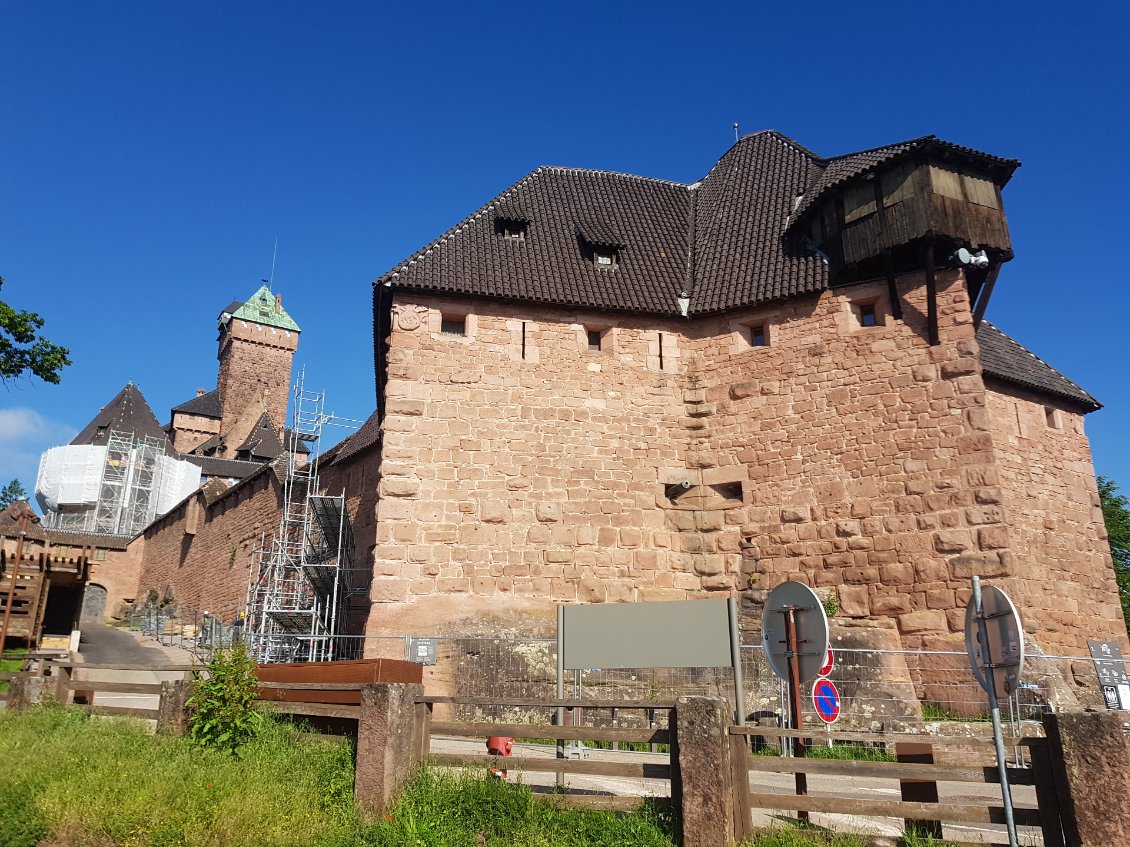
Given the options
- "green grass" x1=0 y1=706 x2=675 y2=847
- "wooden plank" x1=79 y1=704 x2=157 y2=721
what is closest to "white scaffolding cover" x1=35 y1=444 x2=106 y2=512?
"wooden plank" x1=79 y1=704 x2=157 y2=721

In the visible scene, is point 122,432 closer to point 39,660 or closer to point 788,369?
point 39,660

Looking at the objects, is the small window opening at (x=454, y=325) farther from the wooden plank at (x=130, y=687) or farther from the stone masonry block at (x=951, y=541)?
the stone masonry block at (x=951, y=541)

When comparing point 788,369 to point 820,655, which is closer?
point 820,655

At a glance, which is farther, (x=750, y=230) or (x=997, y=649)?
(x=750, y=230)

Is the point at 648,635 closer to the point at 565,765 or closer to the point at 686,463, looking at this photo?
the point at 565,765

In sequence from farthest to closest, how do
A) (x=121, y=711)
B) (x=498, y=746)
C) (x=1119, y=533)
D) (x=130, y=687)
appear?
(x=1119, y=533) → (x=121, y=711) → (x=130, y=687) → (x=498, y=746)

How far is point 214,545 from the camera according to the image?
114 feet

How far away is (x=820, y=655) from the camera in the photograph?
7020 mm

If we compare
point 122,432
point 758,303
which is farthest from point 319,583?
point 122,432

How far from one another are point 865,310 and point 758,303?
5.91ft

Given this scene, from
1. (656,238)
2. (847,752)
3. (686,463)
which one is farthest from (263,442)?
(847,752)

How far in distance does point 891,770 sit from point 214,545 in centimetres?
3397

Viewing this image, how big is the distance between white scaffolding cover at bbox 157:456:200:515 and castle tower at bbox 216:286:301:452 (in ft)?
27.5

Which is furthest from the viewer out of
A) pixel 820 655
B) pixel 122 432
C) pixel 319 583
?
pixel 122 432
